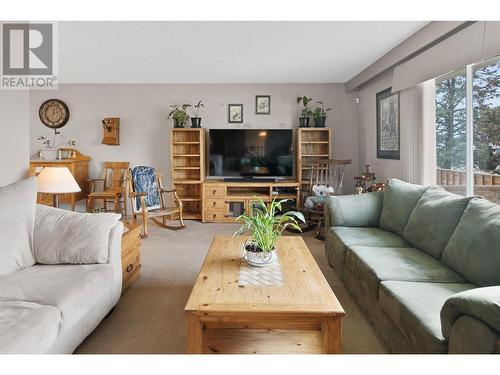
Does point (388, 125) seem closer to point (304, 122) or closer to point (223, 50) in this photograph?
point (304, 122)

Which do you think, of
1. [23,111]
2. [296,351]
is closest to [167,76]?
[23,111]

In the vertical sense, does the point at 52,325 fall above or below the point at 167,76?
below

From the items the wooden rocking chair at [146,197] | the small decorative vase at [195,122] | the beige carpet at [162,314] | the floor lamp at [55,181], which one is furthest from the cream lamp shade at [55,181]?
the small decorative vase at [195,122]

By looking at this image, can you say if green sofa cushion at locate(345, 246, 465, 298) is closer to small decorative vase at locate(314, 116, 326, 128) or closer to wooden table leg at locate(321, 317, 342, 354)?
wooden table leg at locate(321, 317, 342, 354)

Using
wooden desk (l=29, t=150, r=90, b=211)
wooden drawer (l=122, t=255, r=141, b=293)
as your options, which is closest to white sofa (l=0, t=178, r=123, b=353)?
wooden drawer (l=122, t=255, r=141, b=293)

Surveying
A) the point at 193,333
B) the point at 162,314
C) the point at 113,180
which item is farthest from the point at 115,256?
the point at 113,180

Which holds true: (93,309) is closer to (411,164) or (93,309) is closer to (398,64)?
(411,164)

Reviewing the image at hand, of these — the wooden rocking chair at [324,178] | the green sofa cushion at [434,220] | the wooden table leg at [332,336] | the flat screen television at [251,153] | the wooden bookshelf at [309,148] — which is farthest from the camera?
the flat screen television at [251,153]

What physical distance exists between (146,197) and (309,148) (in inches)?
110

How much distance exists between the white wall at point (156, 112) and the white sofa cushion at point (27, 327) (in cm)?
453

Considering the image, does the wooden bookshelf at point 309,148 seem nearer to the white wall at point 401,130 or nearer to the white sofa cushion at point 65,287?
the white wall at point 401,130

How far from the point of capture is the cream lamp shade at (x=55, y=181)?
2.80m

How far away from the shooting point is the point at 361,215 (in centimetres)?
334

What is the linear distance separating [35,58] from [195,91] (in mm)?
2594
